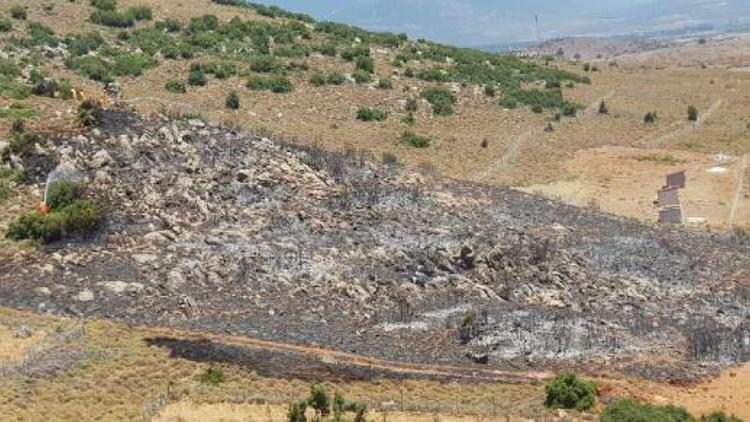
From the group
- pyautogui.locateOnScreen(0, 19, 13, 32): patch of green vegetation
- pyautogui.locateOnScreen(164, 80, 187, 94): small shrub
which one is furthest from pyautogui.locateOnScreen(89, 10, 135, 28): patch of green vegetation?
pyautogui.locateOnScreen(164, 80, 187, 94): small shrub

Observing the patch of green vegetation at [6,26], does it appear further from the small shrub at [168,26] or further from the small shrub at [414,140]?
the small shrub at [414,140]

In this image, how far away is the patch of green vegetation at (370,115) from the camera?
2393 inches

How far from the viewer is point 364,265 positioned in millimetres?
33125

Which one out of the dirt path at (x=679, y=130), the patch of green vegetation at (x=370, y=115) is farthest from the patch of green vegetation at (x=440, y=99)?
the dirt path at (x=679, y=130)

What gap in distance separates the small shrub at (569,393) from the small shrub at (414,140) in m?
33.4

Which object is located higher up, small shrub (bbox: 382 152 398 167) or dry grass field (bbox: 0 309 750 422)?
small shrub (bbox: 382 152 398 167)

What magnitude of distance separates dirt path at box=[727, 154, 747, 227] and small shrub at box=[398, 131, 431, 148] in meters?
18.7

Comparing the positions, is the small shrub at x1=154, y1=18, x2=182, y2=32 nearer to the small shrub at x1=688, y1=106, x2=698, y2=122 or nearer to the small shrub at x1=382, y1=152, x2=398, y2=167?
the small shrub at x1=382, y1=152, x2=398, y2=167

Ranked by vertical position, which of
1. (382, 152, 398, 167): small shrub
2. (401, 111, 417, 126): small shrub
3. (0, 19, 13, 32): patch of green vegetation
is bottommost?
(382, 152, 398, 167): small shrub

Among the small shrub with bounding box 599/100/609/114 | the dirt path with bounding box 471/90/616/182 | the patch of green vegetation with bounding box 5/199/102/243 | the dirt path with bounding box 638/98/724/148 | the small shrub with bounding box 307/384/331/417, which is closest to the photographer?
the small shrub with bounding box 307/384/331/417

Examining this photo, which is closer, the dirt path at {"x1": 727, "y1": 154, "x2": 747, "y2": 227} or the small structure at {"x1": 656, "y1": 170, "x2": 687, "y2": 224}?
the small structure at {"x1": 656, "y1": 170, "x2": 687, "y2": 224}

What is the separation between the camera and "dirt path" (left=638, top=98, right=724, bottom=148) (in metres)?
64.7

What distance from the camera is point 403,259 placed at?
33.7 metres

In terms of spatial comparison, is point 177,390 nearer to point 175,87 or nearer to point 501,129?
point 175,87
